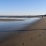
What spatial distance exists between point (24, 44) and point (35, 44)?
0.65m

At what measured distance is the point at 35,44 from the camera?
504 centimetres

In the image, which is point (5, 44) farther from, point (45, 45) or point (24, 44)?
point (45, 45)

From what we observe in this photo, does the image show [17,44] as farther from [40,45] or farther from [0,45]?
[40,45]

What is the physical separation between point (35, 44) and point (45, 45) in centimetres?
57

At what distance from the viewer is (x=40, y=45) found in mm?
4898

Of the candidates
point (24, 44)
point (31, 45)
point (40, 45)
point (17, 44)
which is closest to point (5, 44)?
point (17, 44)

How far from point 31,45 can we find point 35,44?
29 centimetres

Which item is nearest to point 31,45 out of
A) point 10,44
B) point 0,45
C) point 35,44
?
point 35,44

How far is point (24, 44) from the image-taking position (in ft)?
16.6

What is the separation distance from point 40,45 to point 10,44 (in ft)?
5.74

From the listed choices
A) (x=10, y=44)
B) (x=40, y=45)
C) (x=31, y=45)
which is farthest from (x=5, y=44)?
(x=40, y=45)

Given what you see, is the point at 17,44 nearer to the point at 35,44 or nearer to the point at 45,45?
the point at 35,44

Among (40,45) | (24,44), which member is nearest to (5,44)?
(24,44)

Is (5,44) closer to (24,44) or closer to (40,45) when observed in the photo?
(24,44)
